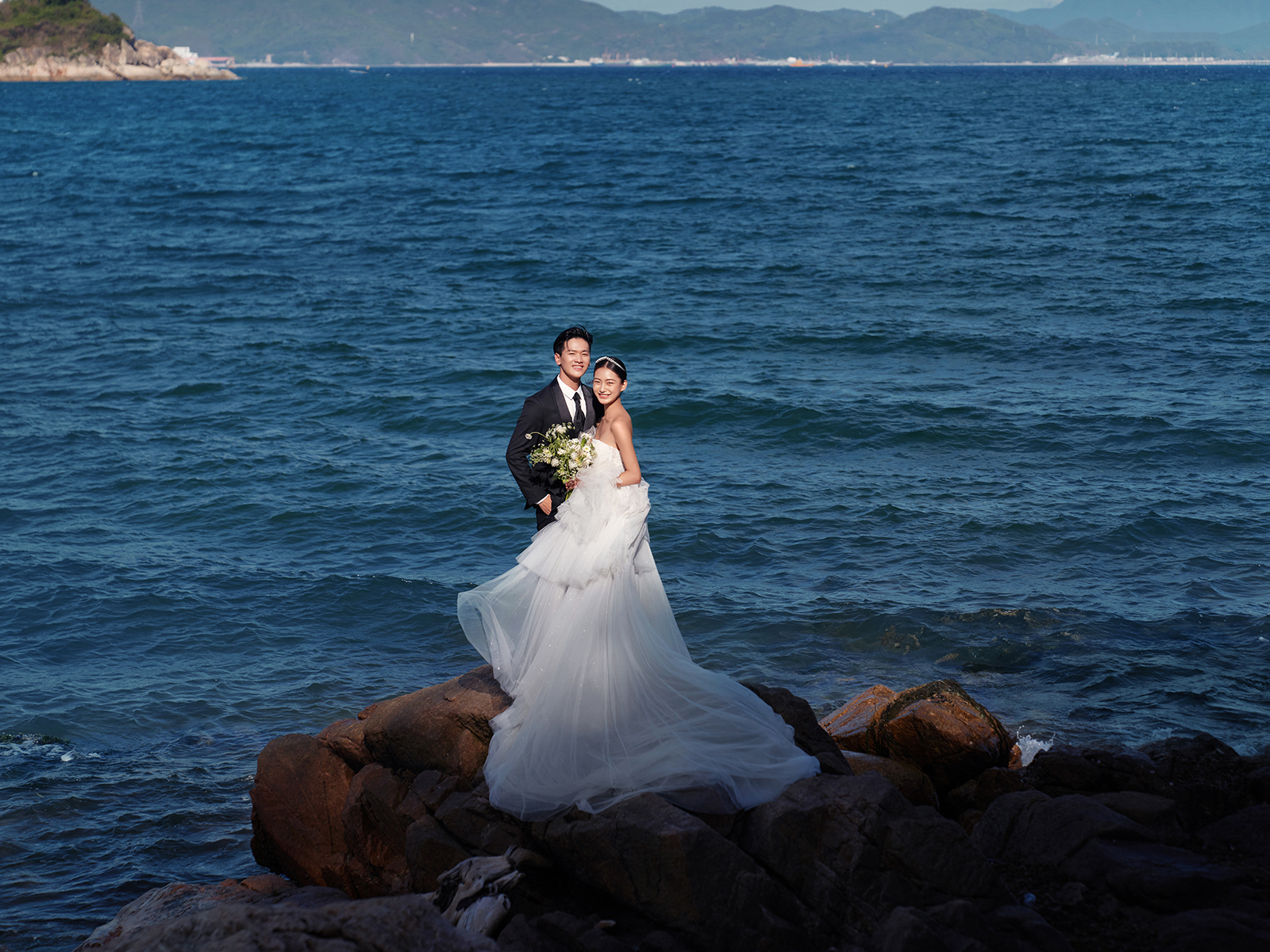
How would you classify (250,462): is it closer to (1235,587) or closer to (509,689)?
(509,689)

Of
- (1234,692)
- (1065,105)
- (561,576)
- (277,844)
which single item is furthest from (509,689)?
(1065,105)

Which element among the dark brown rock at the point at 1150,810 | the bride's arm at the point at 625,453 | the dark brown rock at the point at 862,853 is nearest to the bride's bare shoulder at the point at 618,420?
the bride's arm at the point at 625,453

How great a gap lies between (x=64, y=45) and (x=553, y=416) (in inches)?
7453

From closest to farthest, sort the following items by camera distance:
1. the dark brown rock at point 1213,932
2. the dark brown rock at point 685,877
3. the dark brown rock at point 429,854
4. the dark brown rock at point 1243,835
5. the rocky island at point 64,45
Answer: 1. the dark brown rock at point 1213,932
2. the dark brown rock at point 685,877
3. the dark brown rock at point 1243,835
4. the dark brown rock at point 429,854
5. the rocky island at point 64,45

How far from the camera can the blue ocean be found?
433 inches

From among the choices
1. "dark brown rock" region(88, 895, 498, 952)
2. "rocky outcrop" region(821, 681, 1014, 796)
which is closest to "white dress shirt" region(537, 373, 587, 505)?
"rocky outcrop" region(821, 681, 1014, 796)

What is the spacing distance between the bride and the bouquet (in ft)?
0.25

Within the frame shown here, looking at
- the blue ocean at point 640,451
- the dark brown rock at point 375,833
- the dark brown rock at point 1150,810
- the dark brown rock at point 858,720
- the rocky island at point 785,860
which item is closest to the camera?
the rocky island at point 785,860

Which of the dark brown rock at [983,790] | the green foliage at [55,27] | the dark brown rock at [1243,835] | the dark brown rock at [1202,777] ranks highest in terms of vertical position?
the green foliage at [55,27]

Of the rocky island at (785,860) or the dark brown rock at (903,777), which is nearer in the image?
the rocky island at (785,860)

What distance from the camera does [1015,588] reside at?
13203 millimetres

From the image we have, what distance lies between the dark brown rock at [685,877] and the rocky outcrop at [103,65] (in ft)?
607

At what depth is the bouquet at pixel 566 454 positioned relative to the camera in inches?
299

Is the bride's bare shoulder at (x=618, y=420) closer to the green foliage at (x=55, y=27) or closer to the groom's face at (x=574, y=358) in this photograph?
the groom's face at (x=574, y=358)
